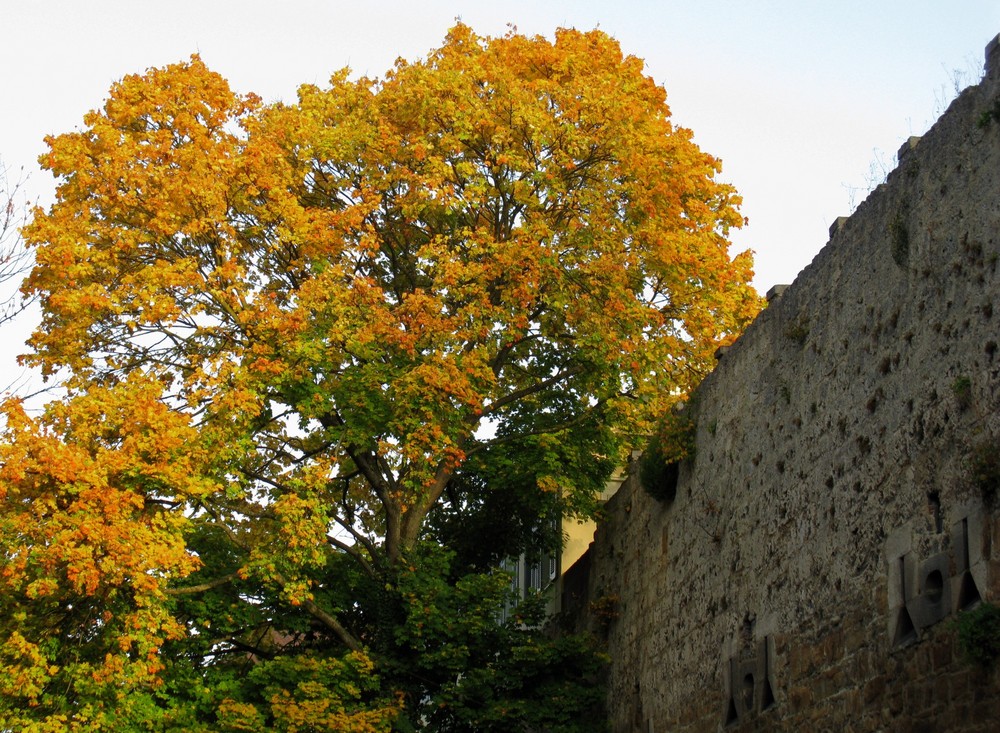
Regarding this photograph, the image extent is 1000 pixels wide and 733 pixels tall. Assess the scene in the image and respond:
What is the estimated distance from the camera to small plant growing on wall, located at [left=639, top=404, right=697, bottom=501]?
15.6 meters

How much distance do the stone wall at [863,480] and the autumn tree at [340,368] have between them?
4185 millimetres

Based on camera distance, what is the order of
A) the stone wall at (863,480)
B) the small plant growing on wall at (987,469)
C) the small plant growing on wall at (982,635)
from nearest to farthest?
the small plant growing on wall at (982,635)
the small plant growing on wall at (987,469)
the stone wall at (863,480)

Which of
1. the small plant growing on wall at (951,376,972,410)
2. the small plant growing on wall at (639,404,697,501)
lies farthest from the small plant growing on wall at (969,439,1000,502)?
the small plant growing on wall at (639,404,697,501)

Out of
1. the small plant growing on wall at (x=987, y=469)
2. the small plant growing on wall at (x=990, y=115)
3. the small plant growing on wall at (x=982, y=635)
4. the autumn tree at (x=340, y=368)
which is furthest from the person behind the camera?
the autumn tree at (x=340, y=368)

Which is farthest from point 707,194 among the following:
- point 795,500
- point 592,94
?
point 795,500

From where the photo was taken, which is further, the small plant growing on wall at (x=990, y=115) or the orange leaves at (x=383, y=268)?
the orange leaves at (x=383, y=268)

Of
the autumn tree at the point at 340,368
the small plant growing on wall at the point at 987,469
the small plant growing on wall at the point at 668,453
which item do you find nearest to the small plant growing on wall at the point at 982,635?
the small plant growing on wall at the point at 987,469

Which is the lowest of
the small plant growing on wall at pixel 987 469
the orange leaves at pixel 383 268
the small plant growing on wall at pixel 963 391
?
the small plant growing on wall at pixel 987 469

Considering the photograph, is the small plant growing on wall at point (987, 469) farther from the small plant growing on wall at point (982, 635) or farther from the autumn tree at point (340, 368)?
the autumn tree at point (340, 368)

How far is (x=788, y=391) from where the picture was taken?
12.6 meters

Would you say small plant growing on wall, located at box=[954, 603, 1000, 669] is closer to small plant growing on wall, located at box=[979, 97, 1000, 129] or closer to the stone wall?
the stone wall

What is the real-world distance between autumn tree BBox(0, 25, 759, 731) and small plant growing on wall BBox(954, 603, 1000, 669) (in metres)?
9.26

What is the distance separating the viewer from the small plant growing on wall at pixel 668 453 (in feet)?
51.3

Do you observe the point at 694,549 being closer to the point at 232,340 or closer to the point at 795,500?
the point at 795,500
